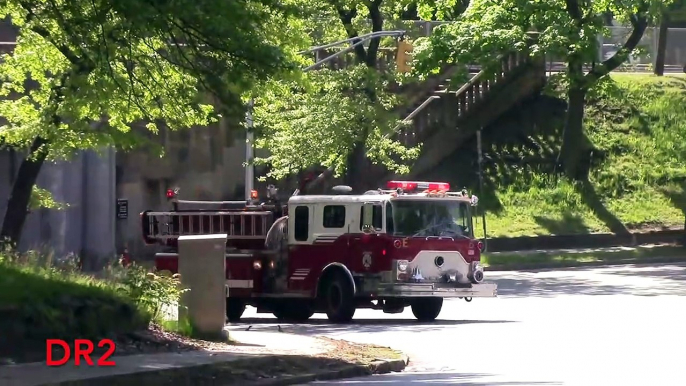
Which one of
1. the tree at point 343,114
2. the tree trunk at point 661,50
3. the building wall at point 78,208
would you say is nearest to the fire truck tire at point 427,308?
the tree at point 343,114

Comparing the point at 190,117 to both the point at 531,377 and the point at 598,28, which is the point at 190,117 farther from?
the point at 598,28

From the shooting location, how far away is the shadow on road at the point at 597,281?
2789cm

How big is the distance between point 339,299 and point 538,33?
65.9 ft

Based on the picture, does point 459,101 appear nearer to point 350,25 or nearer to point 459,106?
point 459,106

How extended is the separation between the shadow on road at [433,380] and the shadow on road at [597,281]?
12.8 meters

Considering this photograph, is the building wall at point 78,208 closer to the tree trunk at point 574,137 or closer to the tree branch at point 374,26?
the tree branch at point 374,26

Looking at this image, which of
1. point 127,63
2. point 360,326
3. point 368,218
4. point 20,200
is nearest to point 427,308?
point 360,326

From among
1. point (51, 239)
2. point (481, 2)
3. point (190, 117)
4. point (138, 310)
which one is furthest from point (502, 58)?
point (138, 310)

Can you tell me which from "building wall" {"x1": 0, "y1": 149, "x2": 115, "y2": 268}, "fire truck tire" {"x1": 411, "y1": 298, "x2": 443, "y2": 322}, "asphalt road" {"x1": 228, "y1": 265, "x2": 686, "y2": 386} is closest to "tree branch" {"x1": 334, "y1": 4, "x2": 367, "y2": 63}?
"building wall" {"x1": 0, "y1": 149, "x2": 115, "y2": 268}

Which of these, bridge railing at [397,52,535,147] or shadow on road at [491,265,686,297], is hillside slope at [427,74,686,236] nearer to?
bridge railing at [397,52,535,147]

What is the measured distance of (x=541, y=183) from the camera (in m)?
42.2

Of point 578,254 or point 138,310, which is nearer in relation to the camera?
point 138,310

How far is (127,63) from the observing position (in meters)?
16.7

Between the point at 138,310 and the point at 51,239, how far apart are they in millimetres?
20210
